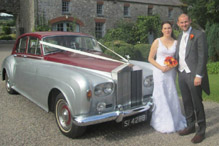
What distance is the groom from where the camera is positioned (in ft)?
10.7

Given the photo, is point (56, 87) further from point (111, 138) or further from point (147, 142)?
point (147, 142)

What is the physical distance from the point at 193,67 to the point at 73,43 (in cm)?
259

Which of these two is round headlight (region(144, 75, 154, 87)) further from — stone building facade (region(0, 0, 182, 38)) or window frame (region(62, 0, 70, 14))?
window frame (region(62, 0, 70, 14))

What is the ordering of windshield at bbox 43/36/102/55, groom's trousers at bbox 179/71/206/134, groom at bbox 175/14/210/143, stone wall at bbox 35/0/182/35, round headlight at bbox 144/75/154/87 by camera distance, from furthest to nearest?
stone wall at bbox 35/0/182/35 < windshield at bbox 43/36/102/55 < round headlight at bbox 144/75/154/87 < groom's trousers at bbox 179/71/206/134 < groom at bbox 175/14/210/143

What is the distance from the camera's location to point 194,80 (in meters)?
3.30

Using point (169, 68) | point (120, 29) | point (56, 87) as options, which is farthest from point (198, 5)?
point (56, 87)

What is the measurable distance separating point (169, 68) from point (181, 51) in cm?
37

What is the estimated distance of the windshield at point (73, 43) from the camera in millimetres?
4568

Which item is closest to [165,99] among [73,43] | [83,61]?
[83,61]

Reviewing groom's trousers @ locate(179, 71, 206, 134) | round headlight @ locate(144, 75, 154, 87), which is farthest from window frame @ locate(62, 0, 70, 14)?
groom's trousers @ locate(179, 71, 206, 134)

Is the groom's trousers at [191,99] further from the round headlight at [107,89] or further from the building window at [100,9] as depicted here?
the building window at [100,9]

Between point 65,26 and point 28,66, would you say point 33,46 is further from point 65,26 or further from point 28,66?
point 65,26

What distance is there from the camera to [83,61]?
4.10 m

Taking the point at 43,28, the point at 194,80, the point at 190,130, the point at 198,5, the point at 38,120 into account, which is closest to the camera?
the point at 194,80
